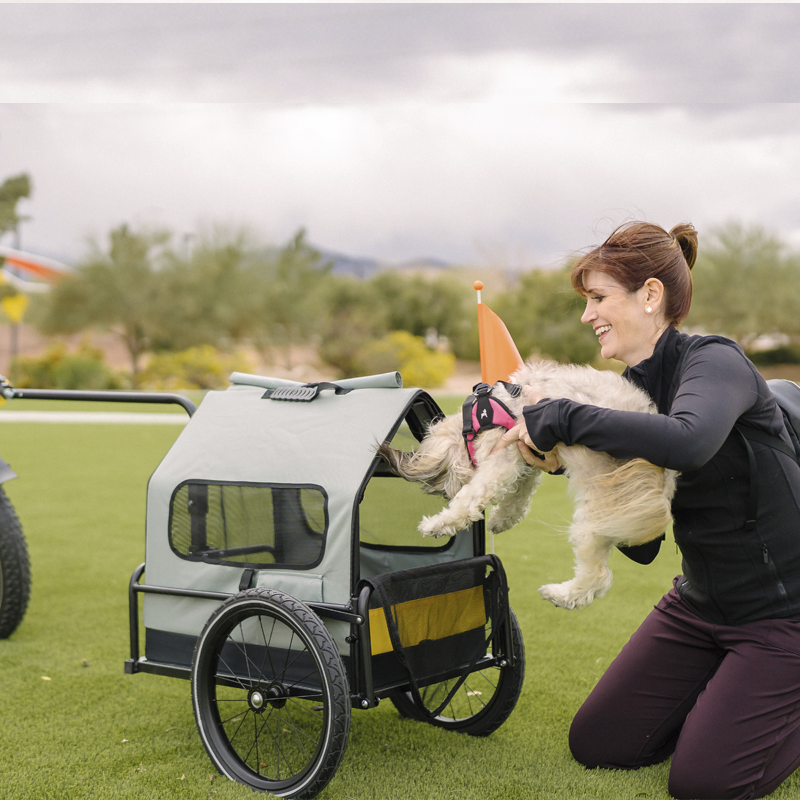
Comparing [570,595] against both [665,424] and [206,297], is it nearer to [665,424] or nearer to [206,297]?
[665,424]

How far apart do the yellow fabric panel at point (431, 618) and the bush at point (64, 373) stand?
91.8 ft

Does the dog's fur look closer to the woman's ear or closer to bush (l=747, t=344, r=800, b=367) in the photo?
the woman's ear

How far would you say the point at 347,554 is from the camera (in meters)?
2.23

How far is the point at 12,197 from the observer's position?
2616cm

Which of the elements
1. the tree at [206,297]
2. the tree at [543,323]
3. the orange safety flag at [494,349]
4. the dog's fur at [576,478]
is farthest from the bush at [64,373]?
the dog's fur at [576,478]

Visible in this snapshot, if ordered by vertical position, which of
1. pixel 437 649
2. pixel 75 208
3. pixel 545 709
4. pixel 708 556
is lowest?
pixel 545 709

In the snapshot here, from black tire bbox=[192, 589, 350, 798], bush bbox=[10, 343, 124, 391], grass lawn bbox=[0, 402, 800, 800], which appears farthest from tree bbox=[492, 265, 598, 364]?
black tire bbox=[192, 589, 350, 798]

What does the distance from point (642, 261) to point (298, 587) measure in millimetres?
1300

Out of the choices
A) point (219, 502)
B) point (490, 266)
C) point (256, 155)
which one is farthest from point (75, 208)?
point (219, 502)

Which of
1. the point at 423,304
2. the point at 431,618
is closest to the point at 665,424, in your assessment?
the point at 431,618

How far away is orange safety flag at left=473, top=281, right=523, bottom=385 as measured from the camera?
239 cm

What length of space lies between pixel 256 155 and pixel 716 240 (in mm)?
22837

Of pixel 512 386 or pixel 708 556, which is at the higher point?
pixel 512 386

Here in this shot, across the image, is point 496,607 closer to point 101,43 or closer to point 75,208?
point 101,43
